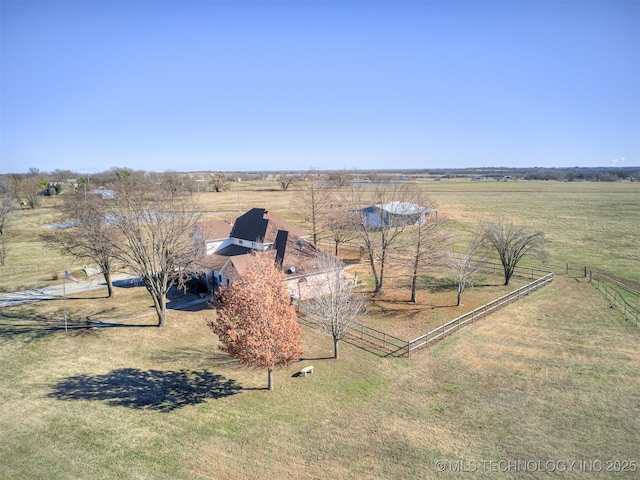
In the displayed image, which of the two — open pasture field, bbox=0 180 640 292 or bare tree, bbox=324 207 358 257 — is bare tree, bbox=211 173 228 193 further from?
bare tree, bbox=324 207 358 257

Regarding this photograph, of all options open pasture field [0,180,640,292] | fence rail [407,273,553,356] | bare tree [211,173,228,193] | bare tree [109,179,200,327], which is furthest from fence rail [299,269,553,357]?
bare tree [211,173,228,193]

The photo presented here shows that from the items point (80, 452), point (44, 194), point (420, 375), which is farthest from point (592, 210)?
point (44, 194)

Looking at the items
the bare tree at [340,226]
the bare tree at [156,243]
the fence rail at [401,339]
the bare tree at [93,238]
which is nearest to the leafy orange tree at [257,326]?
the fence rail at [401,339]

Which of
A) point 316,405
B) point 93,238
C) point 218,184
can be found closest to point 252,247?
point 93,238

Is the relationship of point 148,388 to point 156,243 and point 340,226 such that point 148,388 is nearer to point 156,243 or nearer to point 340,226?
point 156,243

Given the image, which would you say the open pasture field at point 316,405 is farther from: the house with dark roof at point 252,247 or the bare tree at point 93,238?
the house with dark roof at point 252,247

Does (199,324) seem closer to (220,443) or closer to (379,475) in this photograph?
(220,443)

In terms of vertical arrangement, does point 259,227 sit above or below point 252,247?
above
